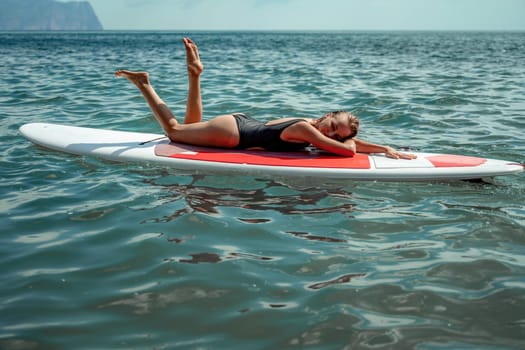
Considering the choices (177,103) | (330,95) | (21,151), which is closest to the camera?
(21,151)

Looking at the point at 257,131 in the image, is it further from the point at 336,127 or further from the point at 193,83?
the point at 193,83

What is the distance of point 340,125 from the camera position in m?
5.30

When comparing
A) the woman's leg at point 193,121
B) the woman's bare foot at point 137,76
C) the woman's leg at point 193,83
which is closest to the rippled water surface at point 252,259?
the woman's leg at point 193,121

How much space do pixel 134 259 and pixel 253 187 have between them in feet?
5.81

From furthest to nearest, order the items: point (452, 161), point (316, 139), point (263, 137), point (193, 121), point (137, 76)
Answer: point (193, 121) → point (137, 76) → point (263, 137) → point (316, 139) → point (452, 161)

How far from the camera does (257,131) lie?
217 inches

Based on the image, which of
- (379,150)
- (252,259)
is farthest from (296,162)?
(252,259)

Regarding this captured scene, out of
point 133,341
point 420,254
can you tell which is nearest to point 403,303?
point 420,254

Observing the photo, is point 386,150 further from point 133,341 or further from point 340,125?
point 133,341

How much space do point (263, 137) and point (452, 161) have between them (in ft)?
6.31

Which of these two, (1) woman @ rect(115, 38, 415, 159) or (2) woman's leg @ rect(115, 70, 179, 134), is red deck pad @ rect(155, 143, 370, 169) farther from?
(2) woman's leg @ rect(115, 70, 179, 134)

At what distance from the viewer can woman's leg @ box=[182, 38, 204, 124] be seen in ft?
18.9

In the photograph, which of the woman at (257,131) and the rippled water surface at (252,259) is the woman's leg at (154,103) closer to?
the woman at (257,131)

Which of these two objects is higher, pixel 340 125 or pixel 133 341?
pixel 340 125
